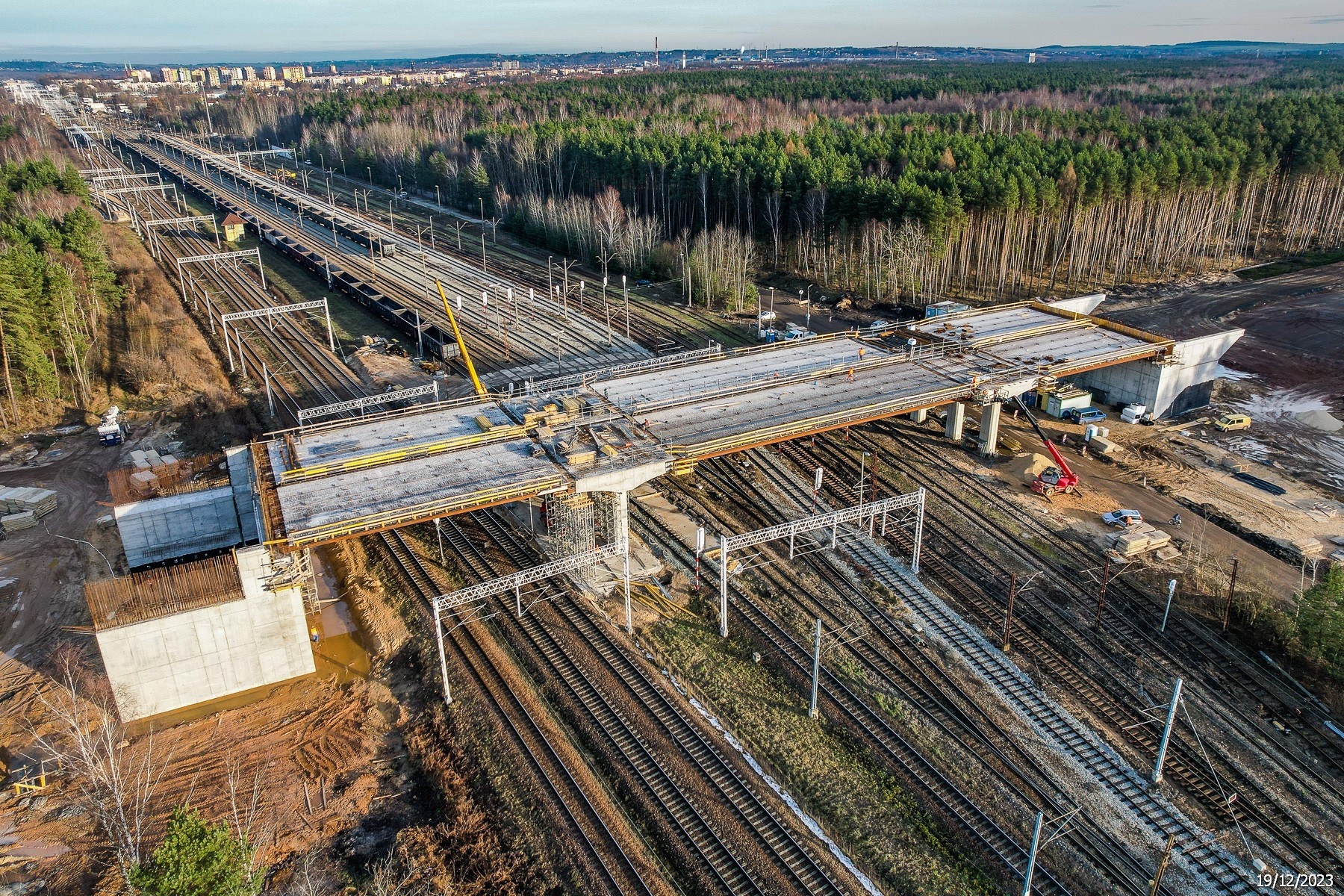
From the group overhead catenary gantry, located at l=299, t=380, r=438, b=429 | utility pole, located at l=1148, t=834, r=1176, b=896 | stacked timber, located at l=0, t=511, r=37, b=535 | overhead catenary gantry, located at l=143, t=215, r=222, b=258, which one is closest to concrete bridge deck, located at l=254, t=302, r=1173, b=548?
overhead catenary gantry, located at l=299, t=380, r=438, b=429

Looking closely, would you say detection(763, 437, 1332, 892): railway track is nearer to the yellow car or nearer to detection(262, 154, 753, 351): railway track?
the yellow car

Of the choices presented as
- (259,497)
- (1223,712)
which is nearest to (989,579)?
(1223,712)

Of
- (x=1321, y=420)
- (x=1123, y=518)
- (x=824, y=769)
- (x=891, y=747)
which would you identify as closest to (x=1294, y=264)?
(x=1321, y=420)

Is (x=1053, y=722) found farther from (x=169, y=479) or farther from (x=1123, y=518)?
(x=169, y=479)

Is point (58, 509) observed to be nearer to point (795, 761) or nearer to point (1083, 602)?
point (795, 761)

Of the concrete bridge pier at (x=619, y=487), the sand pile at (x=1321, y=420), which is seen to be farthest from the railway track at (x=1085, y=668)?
the sand pile at (x=1321, y=420)

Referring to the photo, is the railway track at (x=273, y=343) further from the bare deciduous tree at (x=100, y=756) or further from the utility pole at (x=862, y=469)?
the utility pole at (x=862, y=469)

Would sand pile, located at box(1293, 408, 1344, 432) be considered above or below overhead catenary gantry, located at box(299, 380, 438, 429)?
below
